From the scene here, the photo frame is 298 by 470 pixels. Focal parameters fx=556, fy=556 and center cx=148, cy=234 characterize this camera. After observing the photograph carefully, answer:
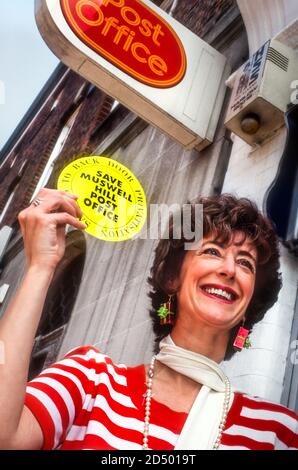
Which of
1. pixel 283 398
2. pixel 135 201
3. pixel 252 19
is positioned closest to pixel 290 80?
pixel 252 19

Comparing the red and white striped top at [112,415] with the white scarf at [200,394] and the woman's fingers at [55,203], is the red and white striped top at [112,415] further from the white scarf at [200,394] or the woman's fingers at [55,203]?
the woman's fingers at [55,203]

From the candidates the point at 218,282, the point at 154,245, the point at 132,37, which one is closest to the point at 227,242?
the point at 218,282

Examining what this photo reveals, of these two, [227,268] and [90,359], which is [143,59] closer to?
[227,268]

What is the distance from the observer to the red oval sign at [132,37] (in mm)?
3912

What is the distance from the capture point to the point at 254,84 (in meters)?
3.61

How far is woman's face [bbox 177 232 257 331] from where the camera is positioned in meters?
2.27

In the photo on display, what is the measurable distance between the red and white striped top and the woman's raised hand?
0.40 meters

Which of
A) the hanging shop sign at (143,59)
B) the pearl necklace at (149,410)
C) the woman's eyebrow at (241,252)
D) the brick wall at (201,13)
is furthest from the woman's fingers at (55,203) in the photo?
the brick wall at (201,13)

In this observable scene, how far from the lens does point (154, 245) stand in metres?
4.25

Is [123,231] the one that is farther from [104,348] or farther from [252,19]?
[252,19]

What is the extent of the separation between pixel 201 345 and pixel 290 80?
2118mm

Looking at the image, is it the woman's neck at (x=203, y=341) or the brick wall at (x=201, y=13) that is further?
the brick wall at (x=201, y=13)

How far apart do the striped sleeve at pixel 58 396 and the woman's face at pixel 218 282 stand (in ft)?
1.81

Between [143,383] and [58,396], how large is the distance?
0.34m
